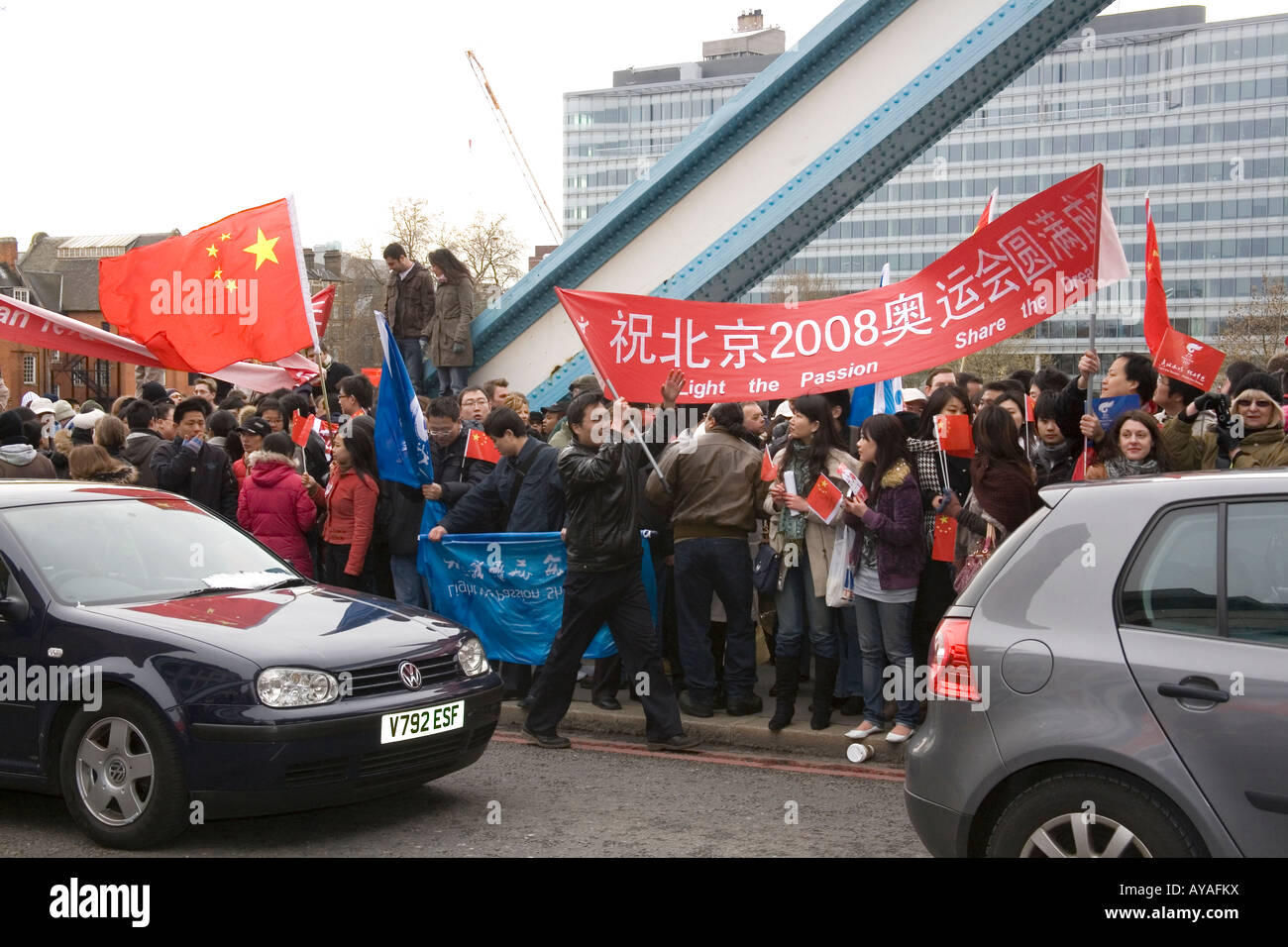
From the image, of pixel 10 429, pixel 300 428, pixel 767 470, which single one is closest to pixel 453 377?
pixel 300 428

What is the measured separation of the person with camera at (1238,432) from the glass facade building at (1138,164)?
9147 centimetres

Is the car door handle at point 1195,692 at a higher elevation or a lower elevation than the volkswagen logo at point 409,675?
higher

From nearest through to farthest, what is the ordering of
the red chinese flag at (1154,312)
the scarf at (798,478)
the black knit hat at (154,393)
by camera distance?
the scarf at (798,478) → the red chinese flag at (1154,312) → the black knit hat at (154,393)

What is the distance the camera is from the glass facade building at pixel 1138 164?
10156 centimetres

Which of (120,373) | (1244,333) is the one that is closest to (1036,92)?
(1244,333)

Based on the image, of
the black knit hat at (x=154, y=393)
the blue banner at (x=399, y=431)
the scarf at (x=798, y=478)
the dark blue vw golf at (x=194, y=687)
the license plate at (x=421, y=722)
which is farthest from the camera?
the black knit hat at (x=154, y=393)

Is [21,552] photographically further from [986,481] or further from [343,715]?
[986,481]

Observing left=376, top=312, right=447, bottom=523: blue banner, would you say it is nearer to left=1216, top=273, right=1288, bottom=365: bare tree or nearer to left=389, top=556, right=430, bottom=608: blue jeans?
left=389, top=556, right=430, bottom=608: blue jeans

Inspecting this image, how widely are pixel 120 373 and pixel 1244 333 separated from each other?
7003 centimetres

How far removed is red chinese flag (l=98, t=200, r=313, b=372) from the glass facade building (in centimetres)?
8998

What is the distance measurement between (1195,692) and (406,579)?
682cm

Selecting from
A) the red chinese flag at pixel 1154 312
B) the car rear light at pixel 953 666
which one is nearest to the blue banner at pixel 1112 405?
the red chinese flag at pixel 1154 312

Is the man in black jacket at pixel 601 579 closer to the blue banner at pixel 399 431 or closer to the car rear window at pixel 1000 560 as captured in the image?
the blue banner at pixel 399 431

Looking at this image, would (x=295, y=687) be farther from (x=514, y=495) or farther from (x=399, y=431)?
(x=399, y=431)
